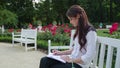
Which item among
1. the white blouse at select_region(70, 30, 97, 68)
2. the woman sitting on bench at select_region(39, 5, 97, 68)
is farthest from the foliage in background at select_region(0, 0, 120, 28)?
the white blouse at select_region(70, 30, 97, 68)

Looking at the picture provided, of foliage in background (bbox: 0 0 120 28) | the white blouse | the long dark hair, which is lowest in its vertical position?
A: the white blouse

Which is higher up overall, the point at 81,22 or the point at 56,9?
the point at 56,9

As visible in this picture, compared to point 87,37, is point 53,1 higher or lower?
higher

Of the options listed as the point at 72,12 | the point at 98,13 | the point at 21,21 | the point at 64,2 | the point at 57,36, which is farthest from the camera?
the point at 98,13

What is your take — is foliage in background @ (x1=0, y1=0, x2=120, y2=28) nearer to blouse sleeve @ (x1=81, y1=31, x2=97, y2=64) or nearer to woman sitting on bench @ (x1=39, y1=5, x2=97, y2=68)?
woman sitting on bench @ (x1=39, y1=5, x2=97, y2=68)

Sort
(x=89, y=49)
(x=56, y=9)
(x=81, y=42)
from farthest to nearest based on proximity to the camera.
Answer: (x=56, y=9)
(x=81, y=42)
(x=89, y=49)

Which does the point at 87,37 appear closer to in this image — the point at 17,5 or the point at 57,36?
the point at 57,36

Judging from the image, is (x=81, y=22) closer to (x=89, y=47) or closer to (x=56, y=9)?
(x=89, y=47)

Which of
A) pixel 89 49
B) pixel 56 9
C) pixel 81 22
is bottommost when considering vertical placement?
pixel 89 49

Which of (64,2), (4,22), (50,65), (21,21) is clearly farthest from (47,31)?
(64,2)

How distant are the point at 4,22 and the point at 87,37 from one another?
28.2m

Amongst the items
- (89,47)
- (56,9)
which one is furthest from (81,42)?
(56,9)

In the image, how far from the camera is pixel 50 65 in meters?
3.89

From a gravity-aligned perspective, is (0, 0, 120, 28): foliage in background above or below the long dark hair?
above
